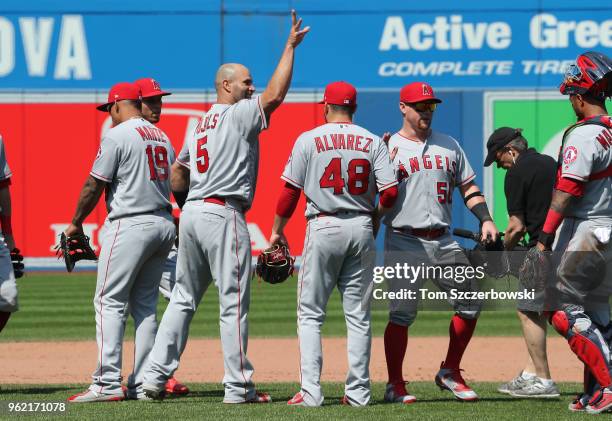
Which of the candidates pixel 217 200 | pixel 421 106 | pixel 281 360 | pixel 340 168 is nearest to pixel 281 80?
pixel 340 168

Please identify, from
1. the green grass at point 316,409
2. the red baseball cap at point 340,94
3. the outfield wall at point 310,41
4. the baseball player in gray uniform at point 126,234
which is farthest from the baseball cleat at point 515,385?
the outfield wall at point 310,41

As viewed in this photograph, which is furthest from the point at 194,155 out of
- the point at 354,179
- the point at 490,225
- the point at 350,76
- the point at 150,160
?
the point at 350,76

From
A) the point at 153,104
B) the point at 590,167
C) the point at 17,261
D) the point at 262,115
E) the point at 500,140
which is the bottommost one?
the point at 17,261

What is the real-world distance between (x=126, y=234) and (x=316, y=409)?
1.57 meters

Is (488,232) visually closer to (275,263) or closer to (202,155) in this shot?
(275,263)

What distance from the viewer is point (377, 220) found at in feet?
22.7

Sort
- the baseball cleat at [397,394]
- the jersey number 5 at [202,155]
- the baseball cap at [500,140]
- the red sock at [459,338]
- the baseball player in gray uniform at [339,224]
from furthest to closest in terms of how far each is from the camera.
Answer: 1. the baseball cap at [500,140]
2. the red sock at [459,338]
3. the baseball cleat at [397,394]
4. the jersey number 5 at [202,155]
5. the baseball player in gray uniform at [339,224]

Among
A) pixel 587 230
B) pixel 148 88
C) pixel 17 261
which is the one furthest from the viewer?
pixel 17 261

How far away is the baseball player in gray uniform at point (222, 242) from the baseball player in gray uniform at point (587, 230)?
5.50 ft

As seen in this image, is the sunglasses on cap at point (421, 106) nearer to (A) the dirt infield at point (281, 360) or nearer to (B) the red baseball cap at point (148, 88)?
(B) the red baseball cap at point (148, 88)

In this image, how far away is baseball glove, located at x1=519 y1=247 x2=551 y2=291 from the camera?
20.9 ft

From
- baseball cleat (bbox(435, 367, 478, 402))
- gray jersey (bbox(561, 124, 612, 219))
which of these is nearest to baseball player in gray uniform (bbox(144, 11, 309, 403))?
baseball cleat (bbox(435, 367, 478, 402))

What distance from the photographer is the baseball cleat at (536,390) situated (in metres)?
7.36

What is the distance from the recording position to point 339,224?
6.64m
